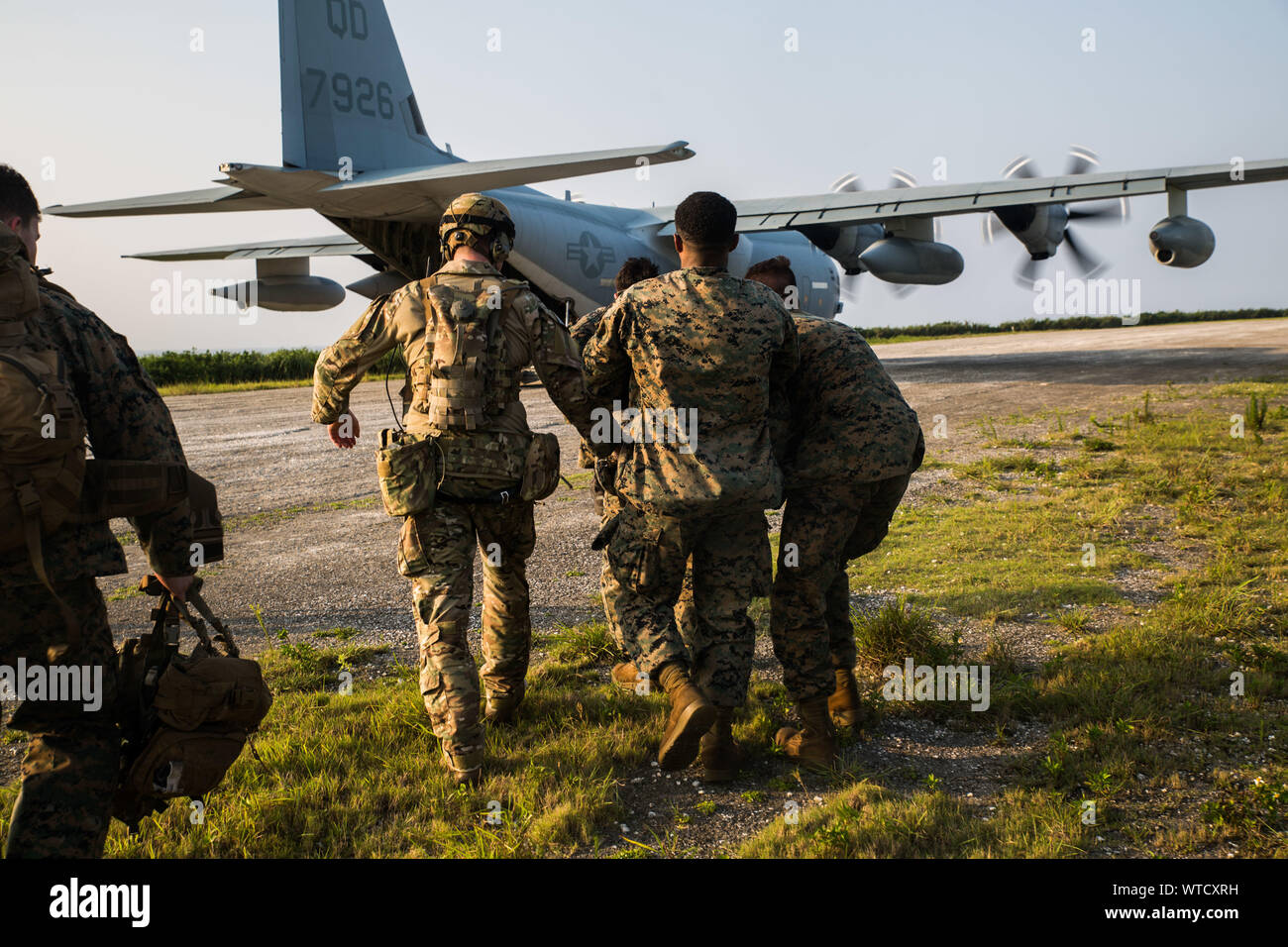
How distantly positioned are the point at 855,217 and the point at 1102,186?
4822 millimetres

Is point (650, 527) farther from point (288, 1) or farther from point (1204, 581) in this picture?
point (288, 1)

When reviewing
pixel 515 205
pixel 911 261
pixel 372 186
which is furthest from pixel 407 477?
pixel 911 261

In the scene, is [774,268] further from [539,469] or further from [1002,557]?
[1002,557]

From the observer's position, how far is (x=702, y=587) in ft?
13.9

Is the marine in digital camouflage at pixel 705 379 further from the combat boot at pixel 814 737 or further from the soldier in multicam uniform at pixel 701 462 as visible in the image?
the combat boot at pixel 814 737

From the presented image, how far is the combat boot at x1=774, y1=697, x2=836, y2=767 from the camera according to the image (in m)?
4.14

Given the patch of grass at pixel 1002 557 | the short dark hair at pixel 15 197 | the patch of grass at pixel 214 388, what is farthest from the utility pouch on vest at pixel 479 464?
the patch of grass at pixel 214 388

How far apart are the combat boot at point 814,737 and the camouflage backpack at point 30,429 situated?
313 centimetres

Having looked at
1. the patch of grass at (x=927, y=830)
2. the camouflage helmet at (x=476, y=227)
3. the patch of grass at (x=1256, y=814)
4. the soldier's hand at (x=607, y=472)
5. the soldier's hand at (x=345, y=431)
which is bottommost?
the patch of grass at (x=927, y=830)

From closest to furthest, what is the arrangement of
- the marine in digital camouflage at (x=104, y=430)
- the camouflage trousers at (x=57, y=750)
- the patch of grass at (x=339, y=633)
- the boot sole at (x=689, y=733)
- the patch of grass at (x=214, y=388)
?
the camouflage trousers at (x=57, y=750), the marine in digital camouflage at (x=104, y=430), the boot sole at (x=689, y=733), the patch of grass at (x=339, y=633), the patch of grass at (x=214, y=388)

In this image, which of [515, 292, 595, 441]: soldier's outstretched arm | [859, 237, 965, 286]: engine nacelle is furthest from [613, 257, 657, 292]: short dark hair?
[859, 237, 965, 286]: engine nacelle

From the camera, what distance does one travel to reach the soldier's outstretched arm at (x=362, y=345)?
166 inches

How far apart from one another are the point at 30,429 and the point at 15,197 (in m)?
0.96
